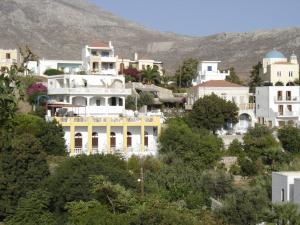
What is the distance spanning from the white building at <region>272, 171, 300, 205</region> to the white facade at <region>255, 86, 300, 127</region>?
24.1m

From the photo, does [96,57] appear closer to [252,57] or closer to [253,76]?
[253,76]

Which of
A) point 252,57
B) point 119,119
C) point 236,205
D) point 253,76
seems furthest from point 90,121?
point 252,57

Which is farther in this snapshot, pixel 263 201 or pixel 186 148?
pixel 186 148

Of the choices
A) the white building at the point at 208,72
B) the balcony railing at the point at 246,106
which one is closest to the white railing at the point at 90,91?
the balcony railing at the point at 246,106

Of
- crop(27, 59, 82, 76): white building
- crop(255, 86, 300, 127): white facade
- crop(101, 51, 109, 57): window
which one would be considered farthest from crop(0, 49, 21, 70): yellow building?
crop(255, 86, 300, 127): white facade

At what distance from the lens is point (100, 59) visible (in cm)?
5919

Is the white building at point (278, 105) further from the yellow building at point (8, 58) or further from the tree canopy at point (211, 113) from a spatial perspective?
the yellow building at point (8, 58)

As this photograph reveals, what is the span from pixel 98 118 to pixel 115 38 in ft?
393

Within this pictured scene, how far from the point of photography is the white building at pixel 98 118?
1692 inches

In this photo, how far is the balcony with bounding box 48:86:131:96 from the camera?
47656 mm

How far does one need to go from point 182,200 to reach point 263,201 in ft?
16.1

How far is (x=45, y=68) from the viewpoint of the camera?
66000 mm

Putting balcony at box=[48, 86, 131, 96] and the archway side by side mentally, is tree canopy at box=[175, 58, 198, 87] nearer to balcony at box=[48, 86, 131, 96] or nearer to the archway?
the archway

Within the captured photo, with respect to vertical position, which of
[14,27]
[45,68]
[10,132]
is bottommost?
[10,132]
